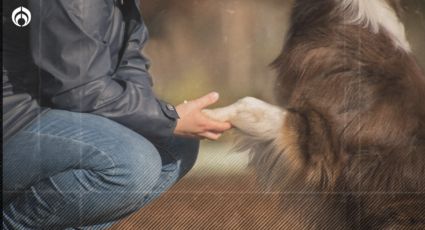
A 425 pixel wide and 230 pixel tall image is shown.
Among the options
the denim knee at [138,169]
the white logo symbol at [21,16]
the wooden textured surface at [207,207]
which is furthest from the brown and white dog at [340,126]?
the white logo symbol at [21,16]

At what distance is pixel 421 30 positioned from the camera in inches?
175

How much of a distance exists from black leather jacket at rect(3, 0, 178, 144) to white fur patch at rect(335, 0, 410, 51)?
3.90 feet

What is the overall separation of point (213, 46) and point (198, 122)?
0.44 meters

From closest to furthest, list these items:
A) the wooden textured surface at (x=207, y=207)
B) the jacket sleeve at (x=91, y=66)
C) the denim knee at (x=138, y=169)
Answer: the jacket sleeve at (x=91, y=66) → the denim knee at (x=138, y=169) → the wooden textured surface at (x=207, y=207)

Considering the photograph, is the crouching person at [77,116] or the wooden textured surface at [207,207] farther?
the wooden textured surface at [207,207]

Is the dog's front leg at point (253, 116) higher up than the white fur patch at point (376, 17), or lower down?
lower down

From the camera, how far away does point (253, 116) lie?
4.34m

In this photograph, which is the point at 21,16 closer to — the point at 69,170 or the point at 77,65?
the point at 77,65

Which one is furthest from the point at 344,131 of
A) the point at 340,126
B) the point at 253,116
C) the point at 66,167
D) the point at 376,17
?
the point at 66,167

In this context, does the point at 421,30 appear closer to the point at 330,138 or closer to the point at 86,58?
the point at 330,138

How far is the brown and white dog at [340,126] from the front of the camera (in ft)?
14.2

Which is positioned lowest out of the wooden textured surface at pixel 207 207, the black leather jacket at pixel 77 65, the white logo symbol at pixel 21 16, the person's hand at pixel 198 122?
the wooden textured surface at pixel 207 207

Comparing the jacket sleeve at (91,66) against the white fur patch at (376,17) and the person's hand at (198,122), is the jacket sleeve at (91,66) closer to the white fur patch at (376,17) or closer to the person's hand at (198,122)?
the person's hand at (198,122)

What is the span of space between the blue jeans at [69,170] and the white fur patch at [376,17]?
4.60 feet
